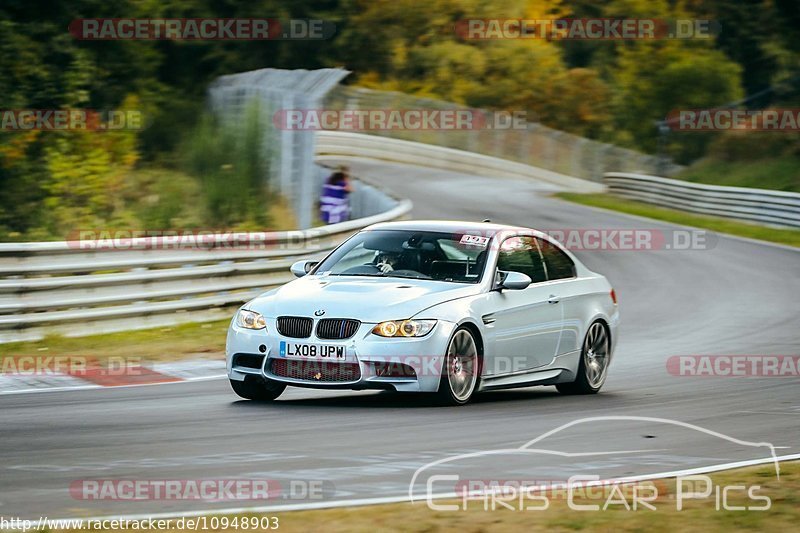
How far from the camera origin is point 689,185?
129 feet

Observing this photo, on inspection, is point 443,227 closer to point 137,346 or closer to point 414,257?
point 414,257

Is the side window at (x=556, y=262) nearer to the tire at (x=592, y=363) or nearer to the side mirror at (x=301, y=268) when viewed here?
the tire at (x=592, y=363)

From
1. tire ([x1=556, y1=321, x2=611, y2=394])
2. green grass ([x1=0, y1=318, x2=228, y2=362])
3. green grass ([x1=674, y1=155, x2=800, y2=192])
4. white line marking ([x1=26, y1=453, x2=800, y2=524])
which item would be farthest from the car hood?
green grass ([x1=674, y1=155, x2=800, y2=192])

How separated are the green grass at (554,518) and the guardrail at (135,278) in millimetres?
8412

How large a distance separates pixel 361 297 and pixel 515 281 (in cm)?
136

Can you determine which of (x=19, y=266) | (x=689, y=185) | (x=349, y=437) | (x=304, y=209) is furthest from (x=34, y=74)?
(x=349, y=437)

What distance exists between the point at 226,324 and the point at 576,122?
51730mm

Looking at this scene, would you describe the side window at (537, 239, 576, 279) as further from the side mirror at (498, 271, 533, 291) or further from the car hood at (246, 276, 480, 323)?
the car hood at (246, 276, 480, 323)

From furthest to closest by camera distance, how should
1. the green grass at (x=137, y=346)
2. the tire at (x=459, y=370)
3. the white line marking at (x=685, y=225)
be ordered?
the white line marking at (x=685, y=225) → the green grass at (x=137, y=346) → the tire at (x=459, y=370)

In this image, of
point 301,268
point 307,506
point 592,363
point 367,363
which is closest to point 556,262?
point 592,363

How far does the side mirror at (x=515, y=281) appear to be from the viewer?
36.4 feet

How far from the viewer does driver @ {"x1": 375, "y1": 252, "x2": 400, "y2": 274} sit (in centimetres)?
1121

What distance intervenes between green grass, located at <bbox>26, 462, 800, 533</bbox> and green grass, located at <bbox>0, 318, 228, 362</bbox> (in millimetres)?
7651

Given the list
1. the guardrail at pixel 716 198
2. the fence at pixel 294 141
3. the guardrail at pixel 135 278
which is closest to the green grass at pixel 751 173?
the guardrail at pixel 716 198
